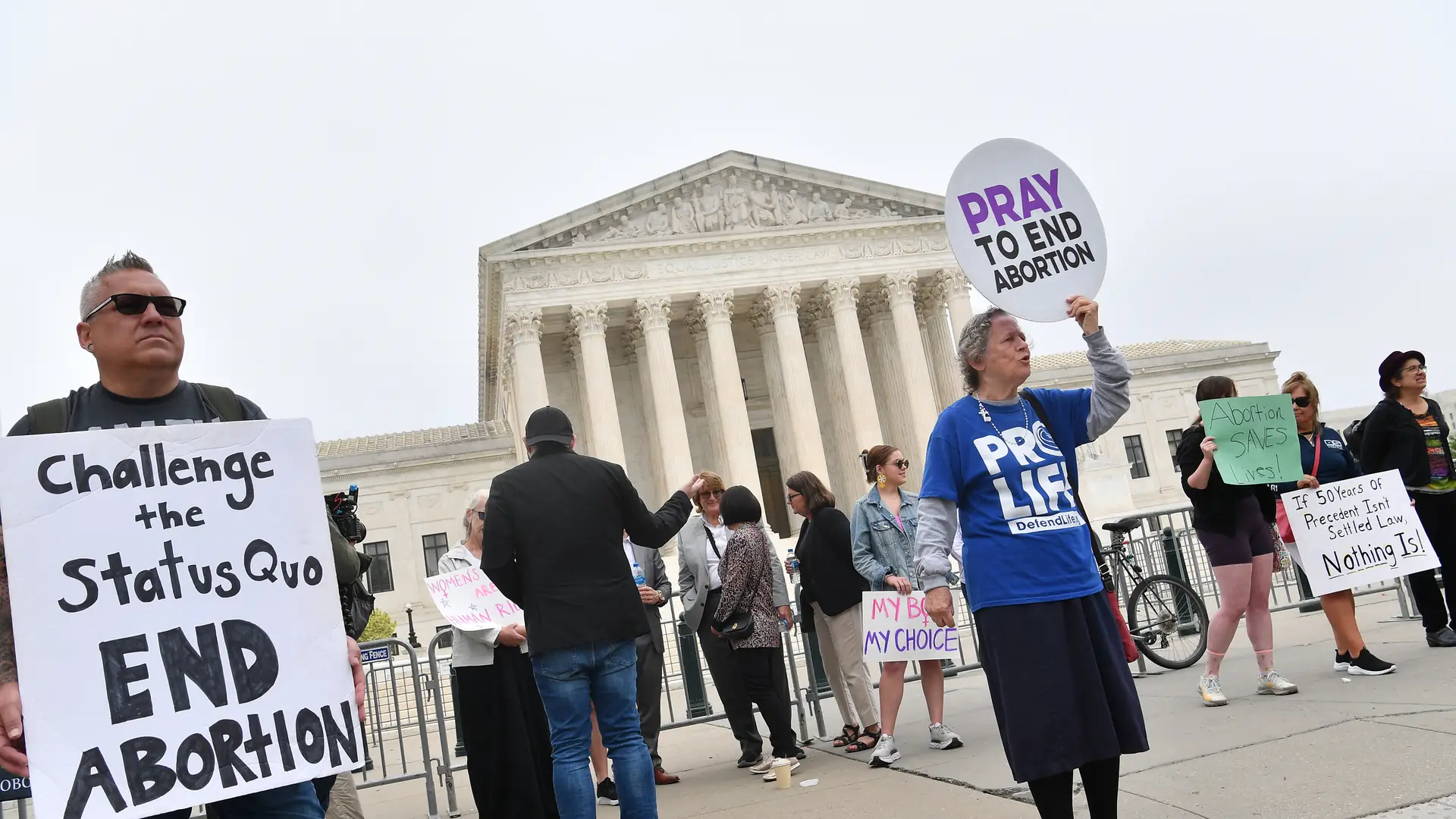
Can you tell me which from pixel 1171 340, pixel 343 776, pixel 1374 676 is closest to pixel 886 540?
pixel 1374 676

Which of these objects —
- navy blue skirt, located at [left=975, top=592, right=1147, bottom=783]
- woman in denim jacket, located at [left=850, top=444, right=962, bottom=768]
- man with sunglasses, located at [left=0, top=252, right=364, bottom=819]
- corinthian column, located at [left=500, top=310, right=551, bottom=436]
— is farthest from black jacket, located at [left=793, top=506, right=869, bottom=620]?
corinthian column, located at [left=500, top=310, right=551, bottom=436]

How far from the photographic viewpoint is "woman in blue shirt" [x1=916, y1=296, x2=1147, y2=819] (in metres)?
3.78

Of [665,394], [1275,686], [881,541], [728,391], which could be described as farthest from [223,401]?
[728,391]

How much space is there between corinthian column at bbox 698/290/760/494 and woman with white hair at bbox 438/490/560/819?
2768cm

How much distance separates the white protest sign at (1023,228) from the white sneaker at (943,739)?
11.7 ft

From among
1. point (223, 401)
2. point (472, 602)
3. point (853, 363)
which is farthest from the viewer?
point (853, 363)

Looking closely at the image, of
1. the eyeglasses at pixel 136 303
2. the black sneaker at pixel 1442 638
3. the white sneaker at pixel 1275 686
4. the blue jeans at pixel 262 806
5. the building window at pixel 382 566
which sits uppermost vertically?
the building window at pixel 382 566

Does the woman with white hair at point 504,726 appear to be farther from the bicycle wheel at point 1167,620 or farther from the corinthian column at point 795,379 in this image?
the corinthian column at point 795,379

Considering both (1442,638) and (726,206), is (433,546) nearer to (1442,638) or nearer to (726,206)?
(726,206)

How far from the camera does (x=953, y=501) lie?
13.9ft

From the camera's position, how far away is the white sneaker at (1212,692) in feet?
22.2

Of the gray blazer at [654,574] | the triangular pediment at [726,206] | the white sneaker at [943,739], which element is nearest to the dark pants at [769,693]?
the white sneaker at [943,739]

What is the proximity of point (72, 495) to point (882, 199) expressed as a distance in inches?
1470

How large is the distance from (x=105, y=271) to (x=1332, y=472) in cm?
828
